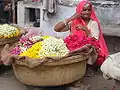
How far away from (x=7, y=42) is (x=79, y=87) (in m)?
1.54

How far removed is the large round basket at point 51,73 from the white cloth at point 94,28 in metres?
0.66

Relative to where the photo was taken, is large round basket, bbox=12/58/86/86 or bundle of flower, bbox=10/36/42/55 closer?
large round basket, bbox=12/58/86/86

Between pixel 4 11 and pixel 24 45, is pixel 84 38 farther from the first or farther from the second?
pixel 4 11

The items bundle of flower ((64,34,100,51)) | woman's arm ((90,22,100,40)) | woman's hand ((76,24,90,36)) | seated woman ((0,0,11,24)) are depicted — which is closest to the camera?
bundle of flower ((64,34,100,51))

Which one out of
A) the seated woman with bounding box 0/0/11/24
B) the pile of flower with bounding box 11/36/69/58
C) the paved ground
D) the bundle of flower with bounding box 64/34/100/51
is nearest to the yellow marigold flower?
the pile of flower with bounding box 11/36/69/58

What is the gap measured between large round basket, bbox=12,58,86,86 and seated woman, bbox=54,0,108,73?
549 millimetres

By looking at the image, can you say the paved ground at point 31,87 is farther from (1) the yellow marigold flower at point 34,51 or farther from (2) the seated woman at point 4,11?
(2) the seated woman at point 4,11

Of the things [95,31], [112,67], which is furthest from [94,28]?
[112,67]

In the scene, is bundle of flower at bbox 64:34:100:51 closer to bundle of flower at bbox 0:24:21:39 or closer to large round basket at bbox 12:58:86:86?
large round basket at bbox 12:58:86:86

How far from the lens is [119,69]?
10.7ft

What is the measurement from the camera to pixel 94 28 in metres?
5.16

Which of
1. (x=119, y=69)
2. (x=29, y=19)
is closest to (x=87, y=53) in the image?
(x=119, y=69)

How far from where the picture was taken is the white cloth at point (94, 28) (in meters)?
5.11

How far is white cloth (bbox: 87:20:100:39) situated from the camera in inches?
201
